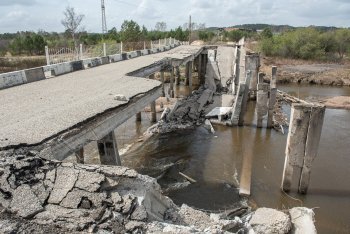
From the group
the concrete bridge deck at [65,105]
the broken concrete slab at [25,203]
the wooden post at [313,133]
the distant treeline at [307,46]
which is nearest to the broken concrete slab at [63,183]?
the broken concrete slab at [25,203]

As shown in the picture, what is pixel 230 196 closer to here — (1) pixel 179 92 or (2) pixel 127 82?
(2) pixel 127 82

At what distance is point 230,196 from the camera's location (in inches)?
380

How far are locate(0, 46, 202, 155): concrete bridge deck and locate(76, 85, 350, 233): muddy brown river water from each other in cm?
321

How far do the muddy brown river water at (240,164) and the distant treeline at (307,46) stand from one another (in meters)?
29.2

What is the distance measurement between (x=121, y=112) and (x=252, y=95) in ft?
53.3

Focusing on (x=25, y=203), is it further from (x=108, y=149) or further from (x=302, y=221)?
(x=302, y=221)

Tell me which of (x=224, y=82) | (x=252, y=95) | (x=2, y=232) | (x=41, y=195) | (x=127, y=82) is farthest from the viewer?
(x=224, y=82)

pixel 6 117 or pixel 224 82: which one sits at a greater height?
pixel 6 117

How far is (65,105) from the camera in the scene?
732cm

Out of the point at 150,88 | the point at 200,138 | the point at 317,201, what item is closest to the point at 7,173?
the point at 150,88

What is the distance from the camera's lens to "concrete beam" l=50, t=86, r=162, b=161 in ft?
17.4

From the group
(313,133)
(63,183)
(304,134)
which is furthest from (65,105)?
(313,133)

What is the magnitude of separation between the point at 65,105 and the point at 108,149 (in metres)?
1.55

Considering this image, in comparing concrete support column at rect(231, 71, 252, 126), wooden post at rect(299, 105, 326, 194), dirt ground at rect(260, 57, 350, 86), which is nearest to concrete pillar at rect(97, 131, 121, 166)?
wooden post at rect(299, 105, 326, 194)
